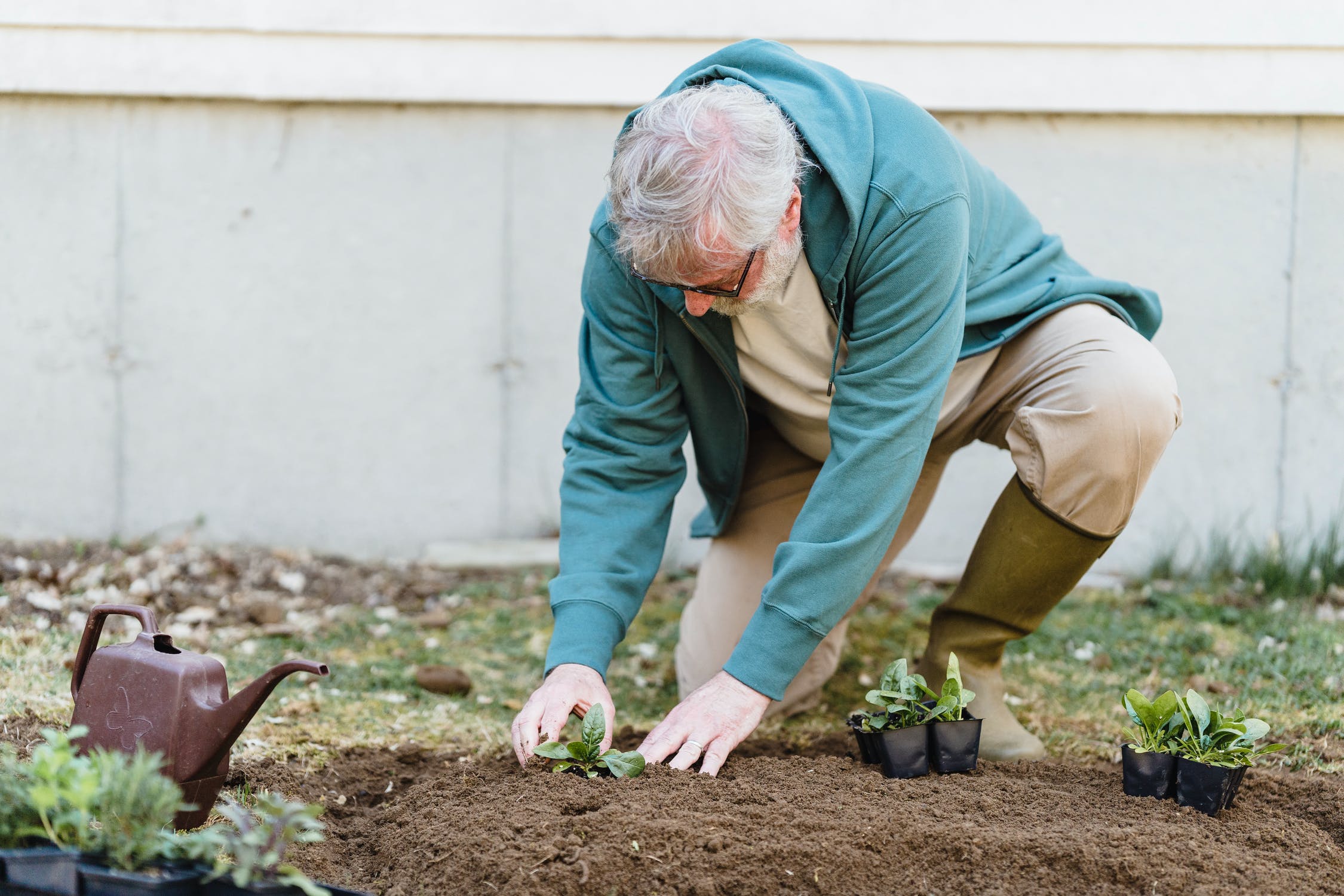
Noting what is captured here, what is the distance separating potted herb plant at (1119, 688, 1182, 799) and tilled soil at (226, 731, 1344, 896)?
5 cm

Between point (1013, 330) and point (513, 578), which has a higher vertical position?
point (1013, 330)

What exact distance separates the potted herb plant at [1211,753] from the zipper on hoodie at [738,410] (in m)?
1.06

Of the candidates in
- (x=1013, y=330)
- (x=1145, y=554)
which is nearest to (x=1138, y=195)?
(x=1145, y=554)

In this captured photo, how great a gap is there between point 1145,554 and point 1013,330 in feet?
5.88

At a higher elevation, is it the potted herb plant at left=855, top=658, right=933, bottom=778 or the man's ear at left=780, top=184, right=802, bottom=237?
the man's ear at left=780, top=184, right=802, bottom=237

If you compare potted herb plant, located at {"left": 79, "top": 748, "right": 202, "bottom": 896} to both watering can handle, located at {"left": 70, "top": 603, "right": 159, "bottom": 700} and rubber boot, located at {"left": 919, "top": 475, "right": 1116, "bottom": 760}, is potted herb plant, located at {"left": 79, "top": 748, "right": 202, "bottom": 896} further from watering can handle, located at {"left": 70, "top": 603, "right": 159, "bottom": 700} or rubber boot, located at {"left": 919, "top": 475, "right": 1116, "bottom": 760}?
rubber boot, located at {"left": 919, "top": 475, "right": 1116, "bottom": 760}

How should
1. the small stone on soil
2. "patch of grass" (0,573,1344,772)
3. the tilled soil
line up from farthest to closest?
the small stone on soil
"patch of grass" (0,573,1344,772)
the tilled soil

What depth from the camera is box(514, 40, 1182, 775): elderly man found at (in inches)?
76.5

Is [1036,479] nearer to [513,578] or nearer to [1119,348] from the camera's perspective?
[1119,348]

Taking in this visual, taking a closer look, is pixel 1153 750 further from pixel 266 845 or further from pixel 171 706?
pixel 171 706

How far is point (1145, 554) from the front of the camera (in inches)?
152

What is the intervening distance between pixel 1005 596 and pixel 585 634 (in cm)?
91

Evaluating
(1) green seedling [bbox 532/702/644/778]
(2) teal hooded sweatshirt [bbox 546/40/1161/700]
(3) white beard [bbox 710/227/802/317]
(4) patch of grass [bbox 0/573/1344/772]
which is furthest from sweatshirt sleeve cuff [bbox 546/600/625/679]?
(3) white beard [bbox 710/227/802/317]

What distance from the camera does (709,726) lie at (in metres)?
1.98
